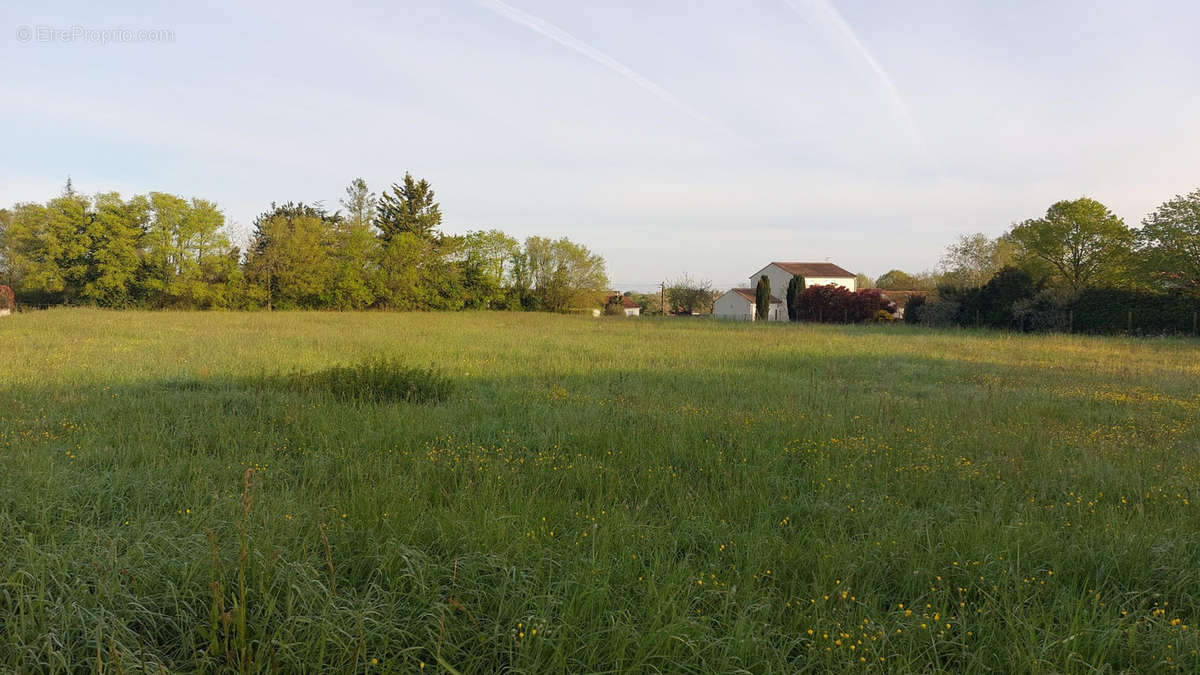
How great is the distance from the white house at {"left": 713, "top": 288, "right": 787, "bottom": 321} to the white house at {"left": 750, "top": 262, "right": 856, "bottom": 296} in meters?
1.83

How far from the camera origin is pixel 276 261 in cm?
3847

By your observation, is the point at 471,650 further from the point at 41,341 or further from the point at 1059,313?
the point at 1059,313

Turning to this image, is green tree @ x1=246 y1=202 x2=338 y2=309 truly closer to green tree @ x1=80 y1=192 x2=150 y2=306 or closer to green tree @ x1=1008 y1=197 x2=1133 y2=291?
green tree @ x1=80 y1=192 x2=150 y2=306

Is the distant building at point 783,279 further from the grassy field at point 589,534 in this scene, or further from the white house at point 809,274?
the grassy field at point 589,534

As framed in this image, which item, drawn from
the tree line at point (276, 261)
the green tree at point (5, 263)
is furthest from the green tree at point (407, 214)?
the green tree at point (5, 263)

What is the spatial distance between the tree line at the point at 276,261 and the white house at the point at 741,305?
21657 mm

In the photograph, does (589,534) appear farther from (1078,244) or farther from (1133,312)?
(1078,244)

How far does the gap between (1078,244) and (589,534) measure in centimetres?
4311

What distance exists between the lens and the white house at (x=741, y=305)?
199ft

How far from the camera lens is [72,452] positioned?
14.9 ft

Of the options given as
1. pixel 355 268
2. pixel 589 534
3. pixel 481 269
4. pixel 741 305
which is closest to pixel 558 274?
pixel 481 269

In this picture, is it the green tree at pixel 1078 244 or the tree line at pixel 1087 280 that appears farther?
the green tree at pixel 1078 244

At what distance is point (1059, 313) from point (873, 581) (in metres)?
31.0

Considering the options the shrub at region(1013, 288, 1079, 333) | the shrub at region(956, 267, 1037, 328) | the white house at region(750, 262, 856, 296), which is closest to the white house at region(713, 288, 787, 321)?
the white house at region(750, 262, 856, 296)
